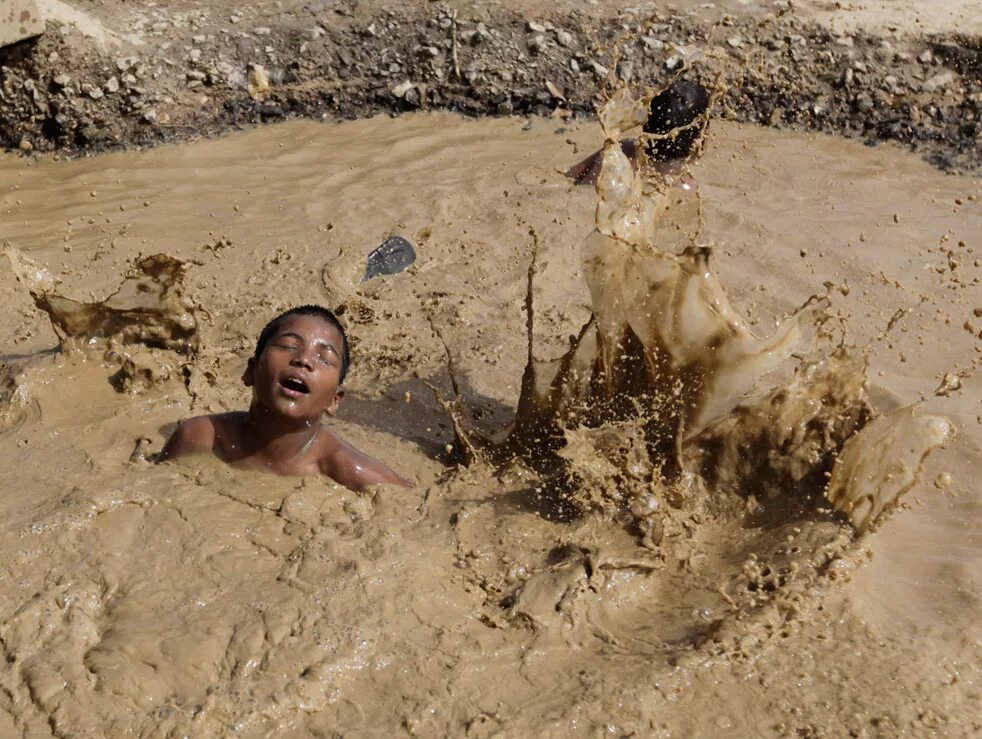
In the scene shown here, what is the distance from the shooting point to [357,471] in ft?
12.7

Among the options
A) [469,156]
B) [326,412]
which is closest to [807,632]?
[326,412]

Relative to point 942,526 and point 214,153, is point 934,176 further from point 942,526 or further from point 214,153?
point 214,153

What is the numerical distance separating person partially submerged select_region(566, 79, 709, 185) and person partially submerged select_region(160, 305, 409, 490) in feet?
9.24

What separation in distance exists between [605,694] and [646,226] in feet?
5.84

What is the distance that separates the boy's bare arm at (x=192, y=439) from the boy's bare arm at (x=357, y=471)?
453 mm

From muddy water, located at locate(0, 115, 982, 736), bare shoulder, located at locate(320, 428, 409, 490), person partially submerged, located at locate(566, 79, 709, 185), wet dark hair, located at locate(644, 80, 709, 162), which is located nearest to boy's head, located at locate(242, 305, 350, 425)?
bare shoulder, located at locate(320, 428, 409, 490)

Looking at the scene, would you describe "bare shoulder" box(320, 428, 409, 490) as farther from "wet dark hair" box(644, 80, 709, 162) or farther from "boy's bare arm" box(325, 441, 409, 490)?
"wet dark hair" box(644, 80, 709, 162)

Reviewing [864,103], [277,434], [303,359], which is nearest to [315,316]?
[303,359]

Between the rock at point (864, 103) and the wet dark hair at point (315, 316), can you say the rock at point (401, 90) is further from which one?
the wet dark hair at point (315, 316)

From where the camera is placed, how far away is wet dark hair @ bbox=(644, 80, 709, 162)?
6148mm

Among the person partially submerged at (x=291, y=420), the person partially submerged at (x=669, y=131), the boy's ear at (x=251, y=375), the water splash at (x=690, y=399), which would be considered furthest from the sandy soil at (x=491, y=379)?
the boy's ear at (x=251, y=375)

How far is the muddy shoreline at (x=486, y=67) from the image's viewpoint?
732 centimetres

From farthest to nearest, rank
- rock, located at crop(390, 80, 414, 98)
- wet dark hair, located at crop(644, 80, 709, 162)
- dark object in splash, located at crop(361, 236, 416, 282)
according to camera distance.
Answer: rock, located at crop(390, 80, 414, 98) < wet dark hair, located at crop(644, 80, 709, 162) < dark object in splash, located at crop(361, 236, 416, 282)

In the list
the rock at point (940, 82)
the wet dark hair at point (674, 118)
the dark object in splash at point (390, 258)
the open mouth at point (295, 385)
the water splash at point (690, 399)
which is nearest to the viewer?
the water splash at point (690, 399)
